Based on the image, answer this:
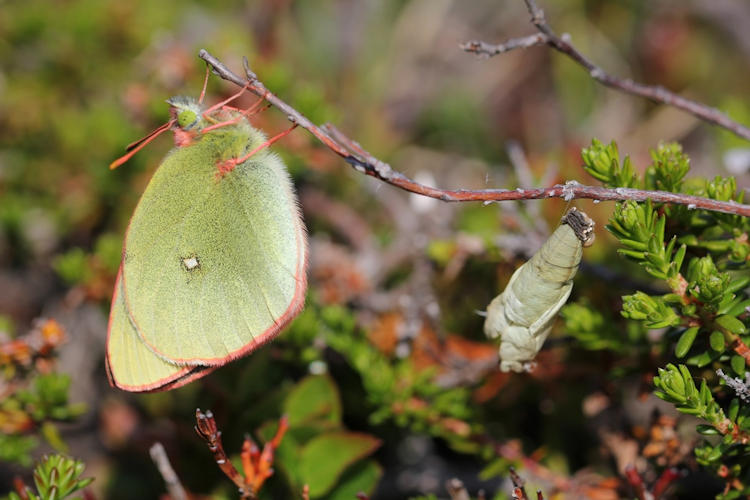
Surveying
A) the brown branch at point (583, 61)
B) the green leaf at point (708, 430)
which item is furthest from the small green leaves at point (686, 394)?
the brown branch at point (583, 61)

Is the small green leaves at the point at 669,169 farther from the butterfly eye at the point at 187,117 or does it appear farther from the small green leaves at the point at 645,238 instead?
the butterfly eye at the point at 187,117

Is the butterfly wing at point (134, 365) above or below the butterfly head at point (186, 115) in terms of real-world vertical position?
below

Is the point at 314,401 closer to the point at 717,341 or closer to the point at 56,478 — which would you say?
the point at 56,478

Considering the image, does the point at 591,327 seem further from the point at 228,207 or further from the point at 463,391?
the point at 228,207

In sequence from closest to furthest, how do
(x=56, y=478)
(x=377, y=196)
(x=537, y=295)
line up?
(x=537, y=295) < (x=56, y=478) < (x=377, y=196)

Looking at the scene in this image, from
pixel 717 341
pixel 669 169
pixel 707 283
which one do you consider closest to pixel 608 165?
pixel 669 169

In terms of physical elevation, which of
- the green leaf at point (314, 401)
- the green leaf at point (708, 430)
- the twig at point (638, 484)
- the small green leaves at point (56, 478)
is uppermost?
the small green leaves at point (56, 478)
